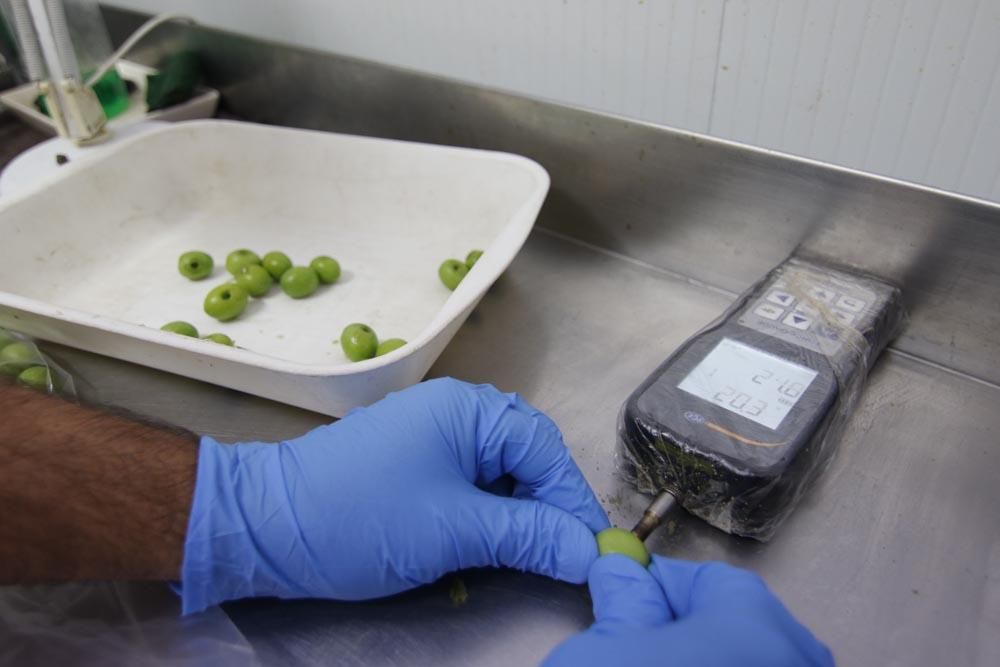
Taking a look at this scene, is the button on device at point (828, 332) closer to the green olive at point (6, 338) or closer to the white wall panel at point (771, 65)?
the white wall panel at point (771, 65)

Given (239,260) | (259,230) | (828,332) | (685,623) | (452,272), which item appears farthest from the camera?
(259,230)

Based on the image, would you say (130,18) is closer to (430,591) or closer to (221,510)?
(221,510)

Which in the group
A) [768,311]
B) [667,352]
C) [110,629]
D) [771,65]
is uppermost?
[771,65]

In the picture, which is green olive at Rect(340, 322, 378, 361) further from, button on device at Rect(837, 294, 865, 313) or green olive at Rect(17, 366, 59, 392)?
button on device at Rect(837, 294, 865, 313)

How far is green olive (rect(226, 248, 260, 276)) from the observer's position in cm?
108

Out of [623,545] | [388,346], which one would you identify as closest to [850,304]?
[623,545]

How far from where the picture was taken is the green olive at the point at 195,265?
1086 millimetres

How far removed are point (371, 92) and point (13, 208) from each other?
1.85ft

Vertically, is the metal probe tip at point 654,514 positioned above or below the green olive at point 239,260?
below

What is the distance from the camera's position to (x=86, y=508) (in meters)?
0.64

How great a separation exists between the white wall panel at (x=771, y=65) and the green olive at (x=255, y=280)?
1.41ft

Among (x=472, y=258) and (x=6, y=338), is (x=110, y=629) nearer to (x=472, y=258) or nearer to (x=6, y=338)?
(x=6, y=338)

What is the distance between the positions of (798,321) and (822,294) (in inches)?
2.4

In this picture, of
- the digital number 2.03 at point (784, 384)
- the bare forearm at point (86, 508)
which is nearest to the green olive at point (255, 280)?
the bare forearm at point (86, 508)
